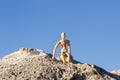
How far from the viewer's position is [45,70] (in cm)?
2841

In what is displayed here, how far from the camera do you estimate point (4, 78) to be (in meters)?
27.4

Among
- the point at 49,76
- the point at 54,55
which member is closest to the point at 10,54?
the point at 54,55

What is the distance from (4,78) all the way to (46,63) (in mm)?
3273

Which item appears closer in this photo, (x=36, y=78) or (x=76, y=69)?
(x=36, y=78)

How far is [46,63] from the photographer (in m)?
29.4

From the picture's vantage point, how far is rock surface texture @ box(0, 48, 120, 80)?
2788 centimetres

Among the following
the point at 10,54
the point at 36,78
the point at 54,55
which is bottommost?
the point at 36,78

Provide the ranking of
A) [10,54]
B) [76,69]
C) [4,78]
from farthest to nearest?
1. [10,54]
2. [76,69]
3. [4,78]

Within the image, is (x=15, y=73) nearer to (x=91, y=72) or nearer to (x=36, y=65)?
(x=36, y=65)

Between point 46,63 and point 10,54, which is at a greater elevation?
point 10,54

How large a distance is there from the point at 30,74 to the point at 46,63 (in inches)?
71.6

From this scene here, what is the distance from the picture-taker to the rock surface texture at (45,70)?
27.9 metres

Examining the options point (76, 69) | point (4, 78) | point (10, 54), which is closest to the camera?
point (4, 78)

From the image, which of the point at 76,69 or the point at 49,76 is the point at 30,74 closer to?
the point at 49,76
